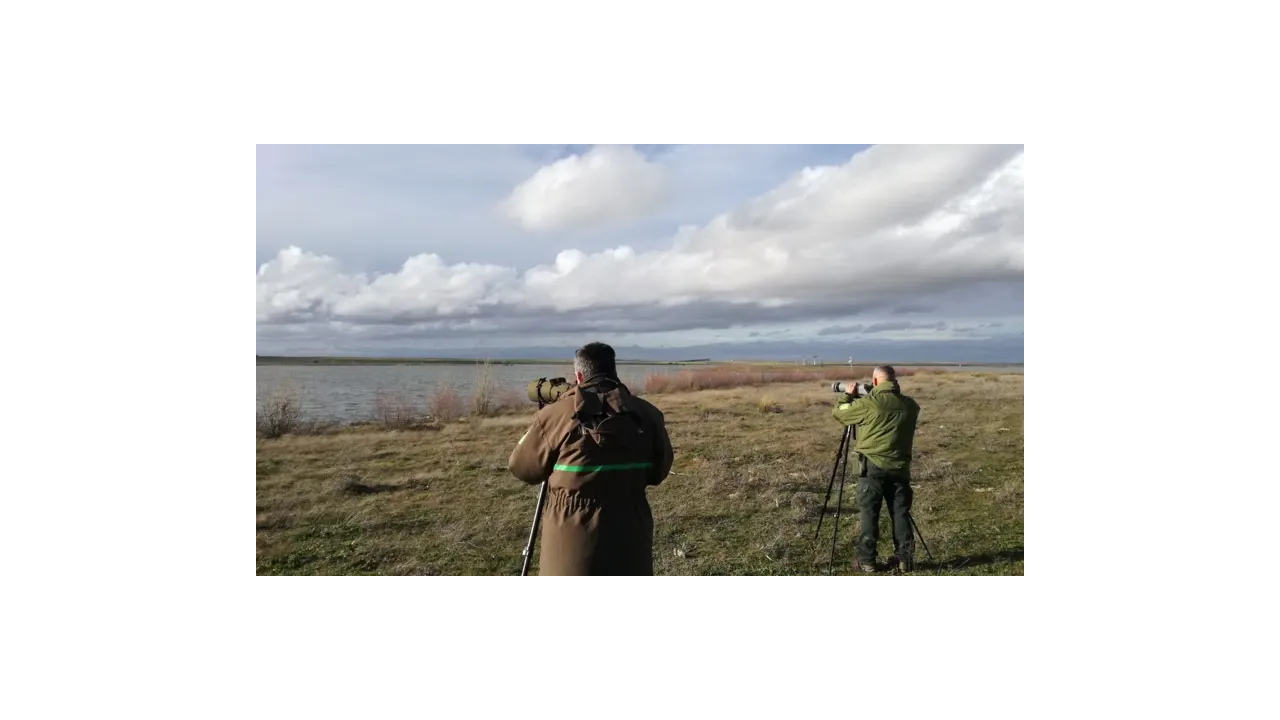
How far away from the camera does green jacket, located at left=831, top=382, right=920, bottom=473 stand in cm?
438

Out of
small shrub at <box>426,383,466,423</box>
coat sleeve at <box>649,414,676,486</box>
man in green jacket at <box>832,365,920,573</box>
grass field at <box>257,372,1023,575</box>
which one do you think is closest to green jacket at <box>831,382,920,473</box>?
man in green jacket at <box>832,365,920,573</box>

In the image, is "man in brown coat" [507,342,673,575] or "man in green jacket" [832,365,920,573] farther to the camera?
"man in green jacket" [832,365,920,573]

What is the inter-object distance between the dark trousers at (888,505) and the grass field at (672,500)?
36 cm

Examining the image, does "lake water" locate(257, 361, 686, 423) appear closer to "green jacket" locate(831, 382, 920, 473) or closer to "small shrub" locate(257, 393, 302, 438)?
"small shrub" locate(257, 393, 302, 438)

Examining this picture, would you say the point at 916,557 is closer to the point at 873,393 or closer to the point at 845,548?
the point at 845,548

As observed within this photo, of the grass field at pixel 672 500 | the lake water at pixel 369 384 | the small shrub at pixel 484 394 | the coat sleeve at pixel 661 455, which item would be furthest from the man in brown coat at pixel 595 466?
the small shrub at pixel 484 394

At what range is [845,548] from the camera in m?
5.31

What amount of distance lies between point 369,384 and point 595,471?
7.36 m

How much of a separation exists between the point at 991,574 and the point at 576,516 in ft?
11.8

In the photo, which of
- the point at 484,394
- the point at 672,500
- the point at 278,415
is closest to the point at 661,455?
the point at 672,500

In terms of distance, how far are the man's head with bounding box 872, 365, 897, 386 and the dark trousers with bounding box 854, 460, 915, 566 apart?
614 millimetres

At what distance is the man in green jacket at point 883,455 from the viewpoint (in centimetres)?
439

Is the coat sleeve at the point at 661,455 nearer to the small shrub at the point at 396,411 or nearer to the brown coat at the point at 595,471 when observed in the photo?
the brown coat at the point at 595,471

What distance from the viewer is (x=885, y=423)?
441cm
